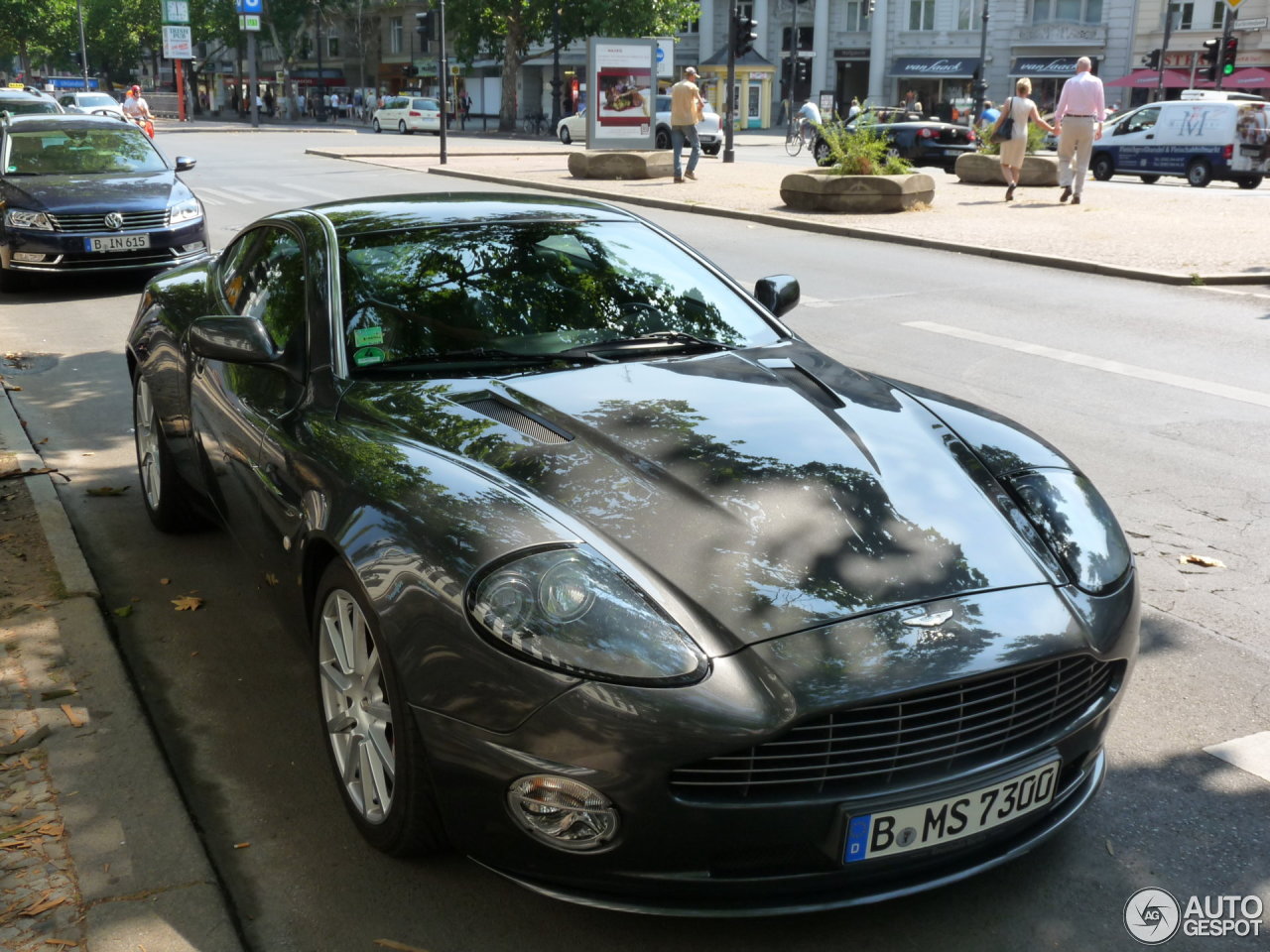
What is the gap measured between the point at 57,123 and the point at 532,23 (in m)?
49.3

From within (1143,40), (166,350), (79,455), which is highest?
(1143,40)

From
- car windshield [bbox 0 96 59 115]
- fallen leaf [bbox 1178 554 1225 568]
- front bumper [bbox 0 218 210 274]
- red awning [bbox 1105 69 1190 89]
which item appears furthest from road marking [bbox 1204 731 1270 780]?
red awning [bbox 1105 69 1190 89]

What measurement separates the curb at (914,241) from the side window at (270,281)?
10.4m

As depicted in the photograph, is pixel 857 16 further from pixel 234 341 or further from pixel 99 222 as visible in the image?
pixel 234 341

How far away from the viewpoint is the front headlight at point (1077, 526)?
3.04m

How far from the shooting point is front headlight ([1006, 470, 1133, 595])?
9.96 feet

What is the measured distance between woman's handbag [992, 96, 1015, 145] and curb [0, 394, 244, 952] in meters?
18.4

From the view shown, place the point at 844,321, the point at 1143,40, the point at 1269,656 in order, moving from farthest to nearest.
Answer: the point at 1143,40
the point at 844,321
the point at 1269,656

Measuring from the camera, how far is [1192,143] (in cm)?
2666

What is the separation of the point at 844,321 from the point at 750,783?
27.8 feet

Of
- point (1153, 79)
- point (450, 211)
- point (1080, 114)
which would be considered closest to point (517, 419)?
point (450, 211)

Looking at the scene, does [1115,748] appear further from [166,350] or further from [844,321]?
[844,321]

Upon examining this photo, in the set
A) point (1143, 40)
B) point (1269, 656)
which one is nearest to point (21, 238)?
point (1269, 656)

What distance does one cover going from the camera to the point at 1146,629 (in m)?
4.46
